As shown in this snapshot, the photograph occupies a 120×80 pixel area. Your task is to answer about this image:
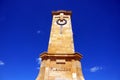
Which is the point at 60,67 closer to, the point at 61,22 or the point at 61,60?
the point at 61,60

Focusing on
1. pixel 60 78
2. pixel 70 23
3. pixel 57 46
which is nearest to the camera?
pixel 60 78

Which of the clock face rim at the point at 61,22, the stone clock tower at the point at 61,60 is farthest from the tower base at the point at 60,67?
the clock face rim at the point at 61,22

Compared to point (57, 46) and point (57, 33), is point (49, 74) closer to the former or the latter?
point (57, 46)

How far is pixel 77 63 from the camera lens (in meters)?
15.8

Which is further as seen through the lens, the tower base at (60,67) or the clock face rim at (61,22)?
the clock face rim at (61,22)

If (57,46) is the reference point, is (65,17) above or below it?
above

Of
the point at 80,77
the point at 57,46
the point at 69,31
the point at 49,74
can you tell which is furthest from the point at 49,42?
the point at 80,77

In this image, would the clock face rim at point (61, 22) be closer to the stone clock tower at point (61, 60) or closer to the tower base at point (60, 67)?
the stone clock tower at point (61, 60)

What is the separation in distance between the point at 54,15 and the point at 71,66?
6433mm

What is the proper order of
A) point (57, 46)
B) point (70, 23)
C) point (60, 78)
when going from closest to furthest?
point (60, 78) → point (57, 46) → point (70, 23)

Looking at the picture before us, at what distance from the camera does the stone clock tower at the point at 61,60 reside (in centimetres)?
1527

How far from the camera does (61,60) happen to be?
52.1 feet

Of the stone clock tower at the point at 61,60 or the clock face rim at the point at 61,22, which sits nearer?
the stone clock tower at the point at 61,60

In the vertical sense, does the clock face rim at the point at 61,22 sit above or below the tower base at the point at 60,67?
above
